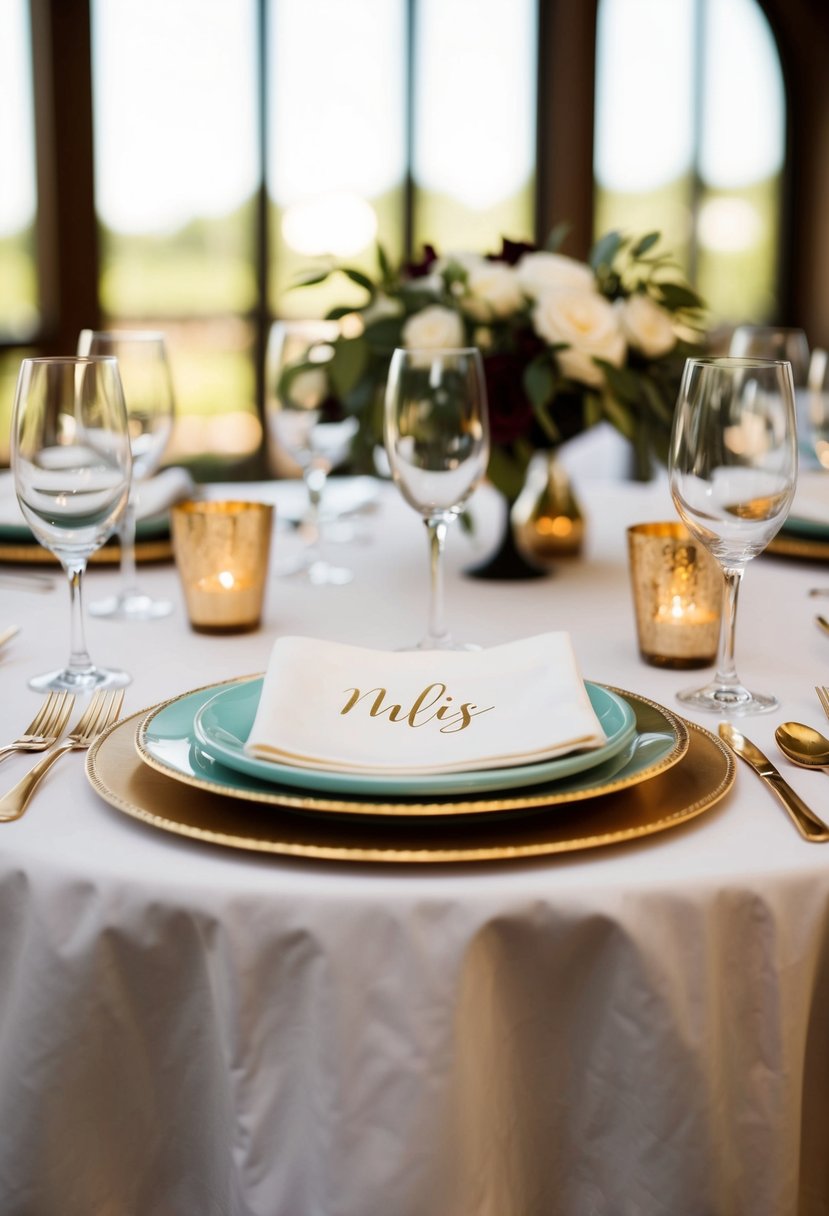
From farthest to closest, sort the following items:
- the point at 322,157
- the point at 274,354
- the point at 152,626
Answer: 1. the point at 322,157
2. the point at 274,354
3. the point at 152,626

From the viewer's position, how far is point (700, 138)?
22.1 feet

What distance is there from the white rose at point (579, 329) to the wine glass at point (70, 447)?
538mm

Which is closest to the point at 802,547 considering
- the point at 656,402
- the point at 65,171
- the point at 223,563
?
the point at 656,402

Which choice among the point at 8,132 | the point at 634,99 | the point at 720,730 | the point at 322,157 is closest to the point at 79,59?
the point at 8,132

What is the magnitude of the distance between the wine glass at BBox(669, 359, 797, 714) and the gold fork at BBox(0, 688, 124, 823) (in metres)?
0.45

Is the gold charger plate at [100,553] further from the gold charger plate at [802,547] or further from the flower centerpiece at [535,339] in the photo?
the gold charger plate at [802,547]

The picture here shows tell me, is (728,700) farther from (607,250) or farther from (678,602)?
(607,250)

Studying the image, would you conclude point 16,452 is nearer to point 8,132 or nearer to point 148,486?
point 148,486

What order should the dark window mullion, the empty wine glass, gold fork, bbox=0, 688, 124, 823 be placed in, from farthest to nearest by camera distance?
the dark window mullion < the empty wine glass < gold fork, bbox=0, 688, 124, 823

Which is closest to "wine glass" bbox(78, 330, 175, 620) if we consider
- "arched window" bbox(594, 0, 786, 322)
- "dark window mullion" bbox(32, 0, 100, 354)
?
"dark window mullion" bbox(32, 0, 100, 354)

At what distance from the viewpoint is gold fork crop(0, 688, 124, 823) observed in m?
0.78

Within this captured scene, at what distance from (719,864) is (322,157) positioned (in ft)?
16.4

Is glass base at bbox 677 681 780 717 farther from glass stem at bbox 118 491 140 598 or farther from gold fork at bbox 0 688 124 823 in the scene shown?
glass stem at bbox 118 491 140 598

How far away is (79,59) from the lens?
14.8 ft
